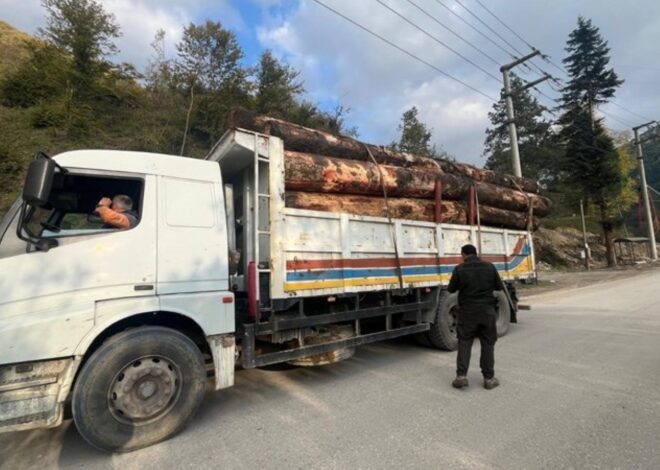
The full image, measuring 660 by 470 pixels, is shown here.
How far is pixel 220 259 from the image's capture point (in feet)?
12.7

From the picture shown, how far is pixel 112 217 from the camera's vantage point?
3.40 metres

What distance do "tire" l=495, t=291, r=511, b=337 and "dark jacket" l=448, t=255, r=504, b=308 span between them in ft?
8.71

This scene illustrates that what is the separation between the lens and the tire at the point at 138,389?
3.06 meters

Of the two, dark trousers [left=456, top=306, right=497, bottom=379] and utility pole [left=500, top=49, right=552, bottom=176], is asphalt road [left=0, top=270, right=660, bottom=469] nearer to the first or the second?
dark trousers [left=456, top=306, right=497, bottom=379]

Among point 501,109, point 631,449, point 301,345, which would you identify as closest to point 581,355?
point 631,449

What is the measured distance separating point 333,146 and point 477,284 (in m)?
2.51

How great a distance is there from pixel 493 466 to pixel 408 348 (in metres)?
3.61

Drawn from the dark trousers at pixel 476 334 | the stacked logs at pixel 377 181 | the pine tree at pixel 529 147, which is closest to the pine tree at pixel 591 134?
the pine tree at pixel 529 147

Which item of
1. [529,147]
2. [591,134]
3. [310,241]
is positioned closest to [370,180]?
[310,241]

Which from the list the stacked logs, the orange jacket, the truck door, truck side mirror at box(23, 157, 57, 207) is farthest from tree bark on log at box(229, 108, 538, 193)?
truck side mirror at box(23, 157, 57, 207)

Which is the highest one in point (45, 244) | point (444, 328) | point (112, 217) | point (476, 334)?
point (112, 217)

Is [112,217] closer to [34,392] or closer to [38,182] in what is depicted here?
[38,182]

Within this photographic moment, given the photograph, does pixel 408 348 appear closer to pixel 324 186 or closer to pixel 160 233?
pixel 324 186

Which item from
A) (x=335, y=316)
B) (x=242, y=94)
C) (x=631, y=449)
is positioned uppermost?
(x=242, y=94)
